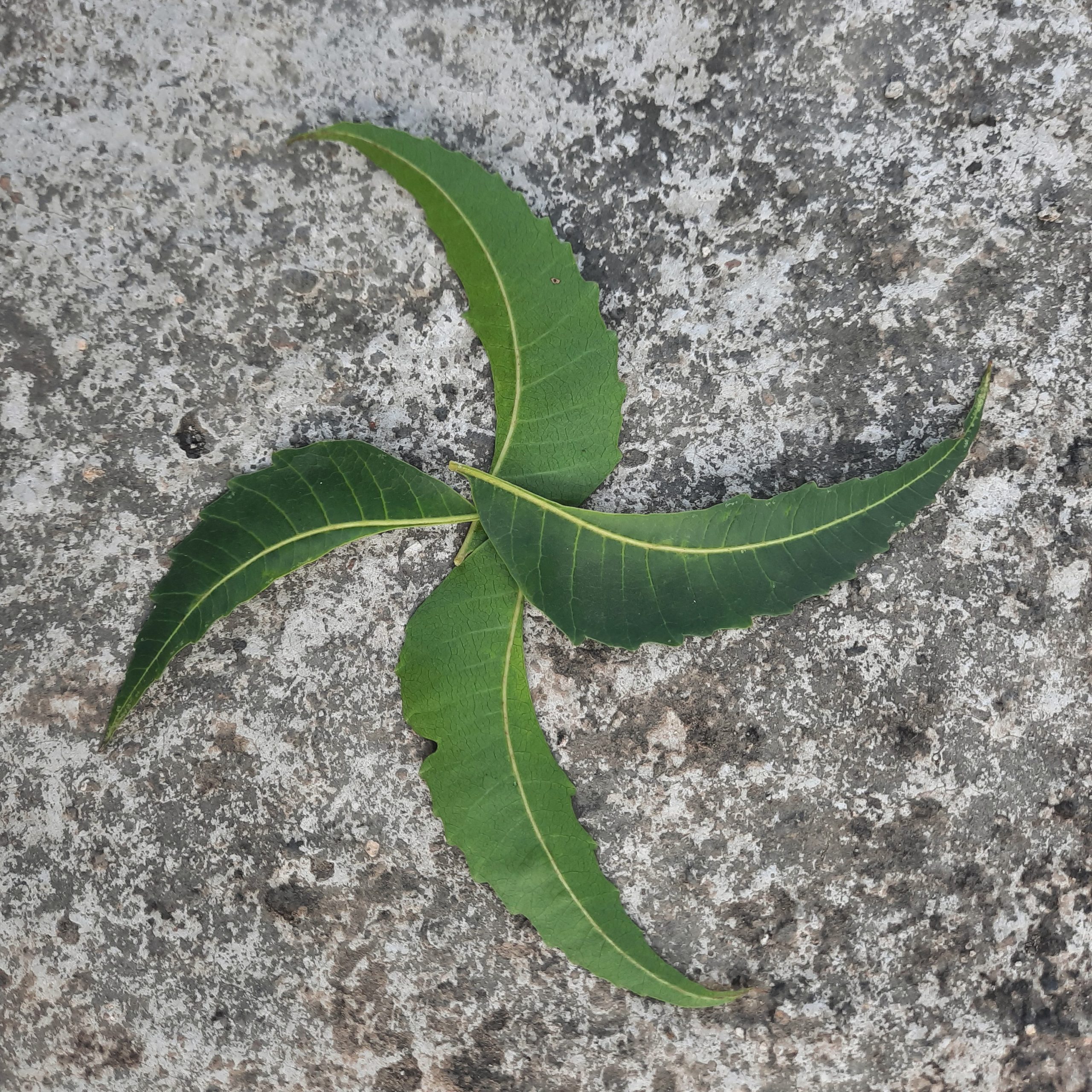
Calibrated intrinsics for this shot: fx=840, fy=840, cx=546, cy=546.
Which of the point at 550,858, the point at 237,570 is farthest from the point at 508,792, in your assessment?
the point at 237,570

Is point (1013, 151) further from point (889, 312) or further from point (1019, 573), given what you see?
point (1019, 573)

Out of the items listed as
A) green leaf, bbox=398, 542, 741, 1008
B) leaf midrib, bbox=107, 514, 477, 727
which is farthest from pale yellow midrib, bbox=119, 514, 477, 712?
green leaf, bbox=398, 542, 741, 1008

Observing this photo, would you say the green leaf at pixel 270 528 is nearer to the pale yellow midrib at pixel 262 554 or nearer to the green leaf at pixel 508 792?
the pale yellow midrib at pixel 262 554

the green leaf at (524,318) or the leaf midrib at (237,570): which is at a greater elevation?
the green leaf at (524,318)

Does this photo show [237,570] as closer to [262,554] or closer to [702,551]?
[262,554]

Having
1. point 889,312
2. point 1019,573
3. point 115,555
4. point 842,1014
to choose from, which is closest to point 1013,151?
point 889,312

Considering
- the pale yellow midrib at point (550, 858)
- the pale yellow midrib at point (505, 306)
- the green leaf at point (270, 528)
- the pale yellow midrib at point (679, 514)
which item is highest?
the pale yellow midrib at point (505, 306)

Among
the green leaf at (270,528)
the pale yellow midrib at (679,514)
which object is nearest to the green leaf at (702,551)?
the pale yellow midrib at (679,514)
